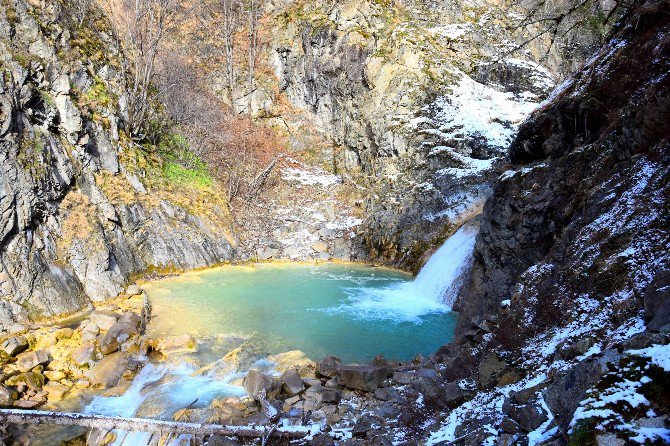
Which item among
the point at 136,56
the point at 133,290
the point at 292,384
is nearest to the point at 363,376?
the point at 292,384

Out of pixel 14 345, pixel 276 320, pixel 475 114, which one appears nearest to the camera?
pixel 14 345

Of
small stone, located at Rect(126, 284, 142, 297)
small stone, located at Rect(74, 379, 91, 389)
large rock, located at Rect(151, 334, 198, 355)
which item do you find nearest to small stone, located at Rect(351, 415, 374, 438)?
large rock, located at Rect(151, 334, 198, 355)

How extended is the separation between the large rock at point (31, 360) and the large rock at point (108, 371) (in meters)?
1.11

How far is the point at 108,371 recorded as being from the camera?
29.6ft

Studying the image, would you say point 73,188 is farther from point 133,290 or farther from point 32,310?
point 32,310

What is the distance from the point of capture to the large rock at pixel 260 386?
7.56 meters

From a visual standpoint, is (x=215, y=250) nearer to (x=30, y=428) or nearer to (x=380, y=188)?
(x=380, y=188)

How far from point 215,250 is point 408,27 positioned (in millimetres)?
19650

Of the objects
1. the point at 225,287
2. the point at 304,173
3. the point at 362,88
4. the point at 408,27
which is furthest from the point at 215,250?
the point at 408,27

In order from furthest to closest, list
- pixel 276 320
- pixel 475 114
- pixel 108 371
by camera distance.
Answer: pixel 475 114 < pixel 276 320 < pixel 108 371

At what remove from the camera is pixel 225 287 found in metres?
16.0

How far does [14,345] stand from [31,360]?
85 centimetres

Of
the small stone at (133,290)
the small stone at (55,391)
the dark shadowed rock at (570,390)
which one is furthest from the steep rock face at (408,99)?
the dark shadowed rock at (570,390)

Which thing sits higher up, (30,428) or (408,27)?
(408,27)
